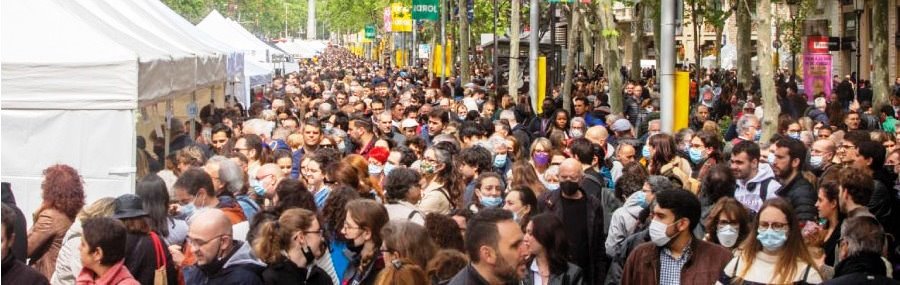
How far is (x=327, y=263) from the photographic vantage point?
27.1 ft

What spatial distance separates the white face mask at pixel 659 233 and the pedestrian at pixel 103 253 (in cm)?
253

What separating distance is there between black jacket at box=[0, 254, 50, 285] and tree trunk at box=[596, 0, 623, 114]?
18.8 m

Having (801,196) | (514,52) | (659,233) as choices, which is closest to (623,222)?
(801,196)

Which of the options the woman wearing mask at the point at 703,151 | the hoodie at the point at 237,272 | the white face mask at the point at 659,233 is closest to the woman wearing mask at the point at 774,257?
the white face mask at the point at 659,233

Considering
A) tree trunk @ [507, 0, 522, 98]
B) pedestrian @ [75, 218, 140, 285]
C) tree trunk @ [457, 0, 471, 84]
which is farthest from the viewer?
tree trunk @ [457, 0, 471, 84]

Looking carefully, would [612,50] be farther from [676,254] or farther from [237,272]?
[237,272]

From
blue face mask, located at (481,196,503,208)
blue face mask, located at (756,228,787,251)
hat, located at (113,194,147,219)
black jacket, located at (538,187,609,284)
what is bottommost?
black jacket, located at (538,187,609,284)

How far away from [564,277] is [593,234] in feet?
7.49

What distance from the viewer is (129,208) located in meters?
8.20

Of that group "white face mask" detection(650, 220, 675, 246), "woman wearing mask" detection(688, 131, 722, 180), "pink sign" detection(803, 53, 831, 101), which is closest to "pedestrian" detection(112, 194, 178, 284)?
"white face mask" detection(650, 220, 675, 246)

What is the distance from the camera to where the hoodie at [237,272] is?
286 inches

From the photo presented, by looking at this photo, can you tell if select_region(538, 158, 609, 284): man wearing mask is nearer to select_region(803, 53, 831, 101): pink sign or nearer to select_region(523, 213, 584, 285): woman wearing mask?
select_region(523, 213, 584, 285): woman wearing mask

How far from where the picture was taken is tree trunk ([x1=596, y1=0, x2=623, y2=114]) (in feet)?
85.2

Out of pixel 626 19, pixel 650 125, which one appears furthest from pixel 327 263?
pixel 626 19
